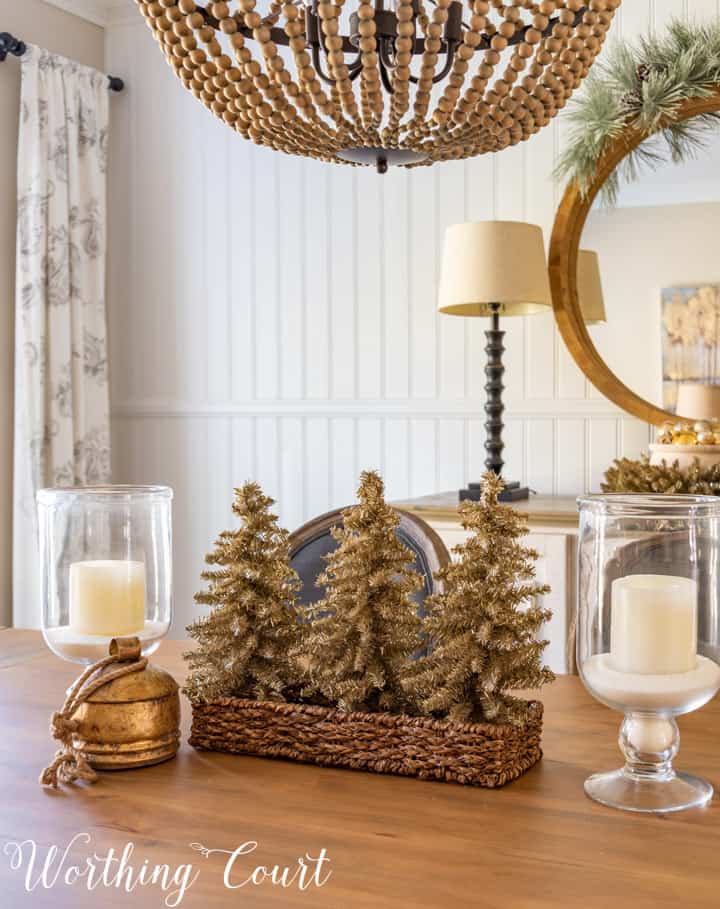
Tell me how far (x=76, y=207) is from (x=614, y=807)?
10.1ft

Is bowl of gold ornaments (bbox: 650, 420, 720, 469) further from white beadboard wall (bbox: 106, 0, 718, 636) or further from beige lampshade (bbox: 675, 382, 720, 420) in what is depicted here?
white beadboard wall (bbox: 106, 0, 718, 636)

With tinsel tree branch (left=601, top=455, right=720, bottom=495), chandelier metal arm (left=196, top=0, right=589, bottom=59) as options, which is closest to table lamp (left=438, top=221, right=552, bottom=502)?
tinsel tree branch (left=601, top=455, right=720, bottom=495)

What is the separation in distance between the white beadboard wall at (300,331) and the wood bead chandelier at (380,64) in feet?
6.49

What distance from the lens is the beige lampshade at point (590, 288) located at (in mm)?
3074

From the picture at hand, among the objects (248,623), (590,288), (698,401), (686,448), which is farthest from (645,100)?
(248,623)

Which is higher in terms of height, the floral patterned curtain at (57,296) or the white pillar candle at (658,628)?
the floral patterned curtain at (57,296)

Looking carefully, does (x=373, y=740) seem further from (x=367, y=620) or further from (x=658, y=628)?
(x=658, y=628)

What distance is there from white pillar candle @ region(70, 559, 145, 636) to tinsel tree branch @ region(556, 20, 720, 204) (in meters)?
2.20

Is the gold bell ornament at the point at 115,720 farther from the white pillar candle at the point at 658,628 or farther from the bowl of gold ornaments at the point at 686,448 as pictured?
the bowl of gold ornaments at the point at 686,448

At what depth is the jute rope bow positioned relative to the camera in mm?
991

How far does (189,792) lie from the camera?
0.97 m

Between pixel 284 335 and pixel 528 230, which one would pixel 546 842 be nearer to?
pixel 528 230

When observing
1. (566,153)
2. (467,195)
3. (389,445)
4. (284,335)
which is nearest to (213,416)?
(284,335)

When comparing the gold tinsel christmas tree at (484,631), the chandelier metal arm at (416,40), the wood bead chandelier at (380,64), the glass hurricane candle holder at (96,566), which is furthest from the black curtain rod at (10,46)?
the gold tinsel christmas tree at (484,631)
